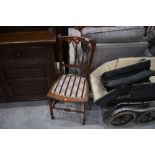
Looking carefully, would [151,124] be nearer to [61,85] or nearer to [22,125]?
[61,85]

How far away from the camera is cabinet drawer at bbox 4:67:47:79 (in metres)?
1.60

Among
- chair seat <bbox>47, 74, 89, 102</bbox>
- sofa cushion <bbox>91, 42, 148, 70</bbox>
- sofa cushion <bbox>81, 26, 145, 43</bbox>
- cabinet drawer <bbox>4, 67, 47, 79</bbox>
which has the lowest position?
chair seat <bbox>47, 74, 89, 102</bbox>

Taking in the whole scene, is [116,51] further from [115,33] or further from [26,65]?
[26,65]

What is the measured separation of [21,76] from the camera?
167 centimetres

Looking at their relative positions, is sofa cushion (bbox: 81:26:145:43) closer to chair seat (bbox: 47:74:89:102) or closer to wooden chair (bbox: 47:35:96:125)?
wooden chair (bbox: 47:35:96:125)

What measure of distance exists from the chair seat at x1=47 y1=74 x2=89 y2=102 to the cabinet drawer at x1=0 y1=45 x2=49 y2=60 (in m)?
0.32

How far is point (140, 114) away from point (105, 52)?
2.25 ft

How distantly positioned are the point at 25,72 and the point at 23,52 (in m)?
0.26

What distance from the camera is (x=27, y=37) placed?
1.41m

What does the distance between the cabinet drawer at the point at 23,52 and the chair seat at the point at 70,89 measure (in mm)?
324

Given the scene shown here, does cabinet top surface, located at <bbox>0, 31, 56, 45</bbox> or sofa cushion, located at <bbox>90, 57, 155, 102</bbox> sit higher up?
cabinet top surface, located at <bbox>0, 31, 56, 45</bbox>

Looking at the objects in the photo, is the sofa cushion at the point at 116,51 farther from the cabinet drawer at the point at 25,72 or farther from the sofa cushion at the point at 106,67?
the cabinet drawer at the point at 25,72

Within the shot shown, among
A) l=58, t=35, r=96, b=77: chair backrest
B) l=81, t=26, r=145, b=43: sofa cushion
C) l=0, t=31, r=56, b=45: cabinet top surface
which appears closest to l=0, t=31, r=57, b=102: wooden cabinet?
l=0, t=31, r=56, b=45: cabinet top surface

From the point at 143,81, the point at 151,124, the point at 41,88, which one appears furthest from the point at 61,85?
the point at 151,124
